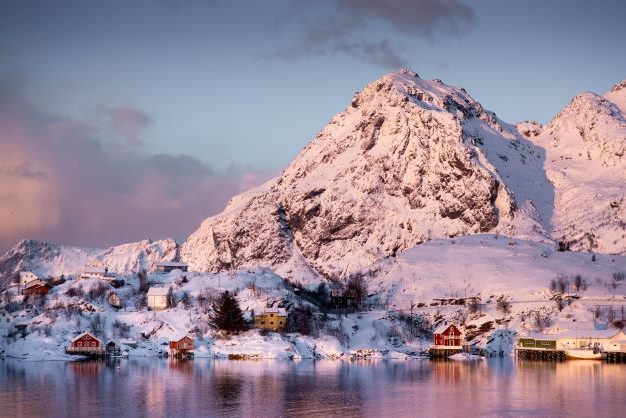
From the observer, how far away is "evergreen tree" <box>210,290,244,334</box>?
538 ft

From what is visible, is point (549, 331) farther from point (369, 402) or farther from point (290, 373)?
point (369, 402)

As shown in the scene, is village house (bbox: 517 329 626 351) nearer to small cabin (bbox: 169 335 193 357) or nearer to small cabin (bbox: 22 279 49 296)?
small cabin (bbox: 169 335 193 357)

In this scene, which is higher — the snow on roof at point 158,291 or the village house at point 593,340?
the snow on roof at point 158,291

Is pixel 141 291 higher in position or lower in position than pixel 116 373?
higher

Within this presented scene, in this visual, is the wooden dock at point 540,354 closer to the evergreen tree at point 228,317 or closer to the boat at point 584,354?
the boat at point 584,354

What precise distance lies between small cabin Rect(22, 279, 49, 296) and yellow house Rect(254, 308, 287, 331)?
48.3 metres

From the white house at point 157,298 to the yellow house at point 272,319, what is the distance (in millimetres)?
19812

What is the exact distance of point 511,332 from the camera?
188m

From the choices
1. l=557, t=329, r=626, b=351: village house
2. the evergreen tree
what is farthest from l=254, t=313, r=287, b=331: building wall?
l=557, t=329, r=626, b=351: village house

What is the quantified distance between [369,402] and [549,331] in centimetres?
10178

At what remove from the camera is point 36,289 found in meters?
190

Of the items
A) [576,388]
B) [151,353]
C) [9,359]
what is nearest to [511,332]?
[151,353]

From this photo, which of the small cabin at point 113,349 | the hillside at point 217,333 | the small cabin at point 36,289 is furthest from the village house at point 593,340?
the small cabin at point 36,289

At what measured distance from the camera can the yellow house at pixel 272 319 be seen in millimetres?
170375
